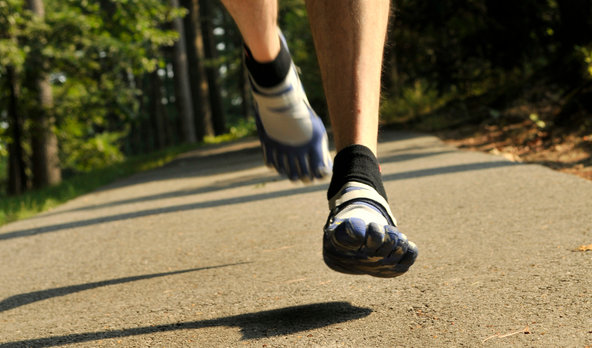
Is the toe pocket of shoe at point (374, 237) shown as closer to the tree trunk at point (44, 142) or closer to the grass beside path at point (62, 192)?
the grass beside path at point (62, 192)

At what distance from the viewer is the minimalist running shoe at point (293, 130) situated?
216 cm

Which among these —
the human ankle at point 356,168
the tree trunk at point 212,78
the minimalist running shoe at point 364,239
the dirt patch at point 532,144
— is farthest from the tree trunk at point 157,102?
the minimalist running shoe at point 364,239

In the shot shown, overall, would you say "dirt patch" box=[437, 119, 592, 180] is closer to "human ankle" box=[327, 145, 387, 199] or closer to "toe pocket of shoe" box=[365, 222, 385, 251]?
"human ankle" box=[327, 145, 387, 199]

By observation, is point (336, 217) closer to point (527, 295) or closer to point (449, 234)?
point (527, 295)

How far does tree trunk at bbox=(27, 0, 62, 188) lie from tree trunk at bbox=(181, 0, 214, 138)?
22.4ft

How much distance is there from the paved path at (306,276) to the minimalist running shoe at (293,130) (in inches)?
16.0

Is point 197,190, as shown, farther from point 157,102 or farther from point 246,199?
point 157,102

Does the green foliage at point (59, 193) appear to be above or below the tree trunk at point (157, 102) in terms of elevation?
below

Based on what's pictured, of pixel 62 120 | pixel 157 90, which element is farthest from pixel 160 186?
pixel 157 90

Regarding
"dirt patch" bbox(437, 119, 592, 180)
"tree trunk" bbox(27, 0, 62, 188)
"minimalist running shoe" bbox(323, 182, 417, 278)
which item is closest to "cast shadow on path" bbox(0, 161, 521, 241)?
"dirt patch" bbox(437, 119, 592, 180)

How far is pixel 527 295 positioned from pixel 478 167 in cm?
337

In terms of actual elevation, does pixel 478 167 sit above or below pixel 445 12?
below

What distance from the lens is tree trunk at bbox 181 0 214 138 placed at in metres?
20.7

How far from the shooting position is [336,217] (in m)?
1.72
